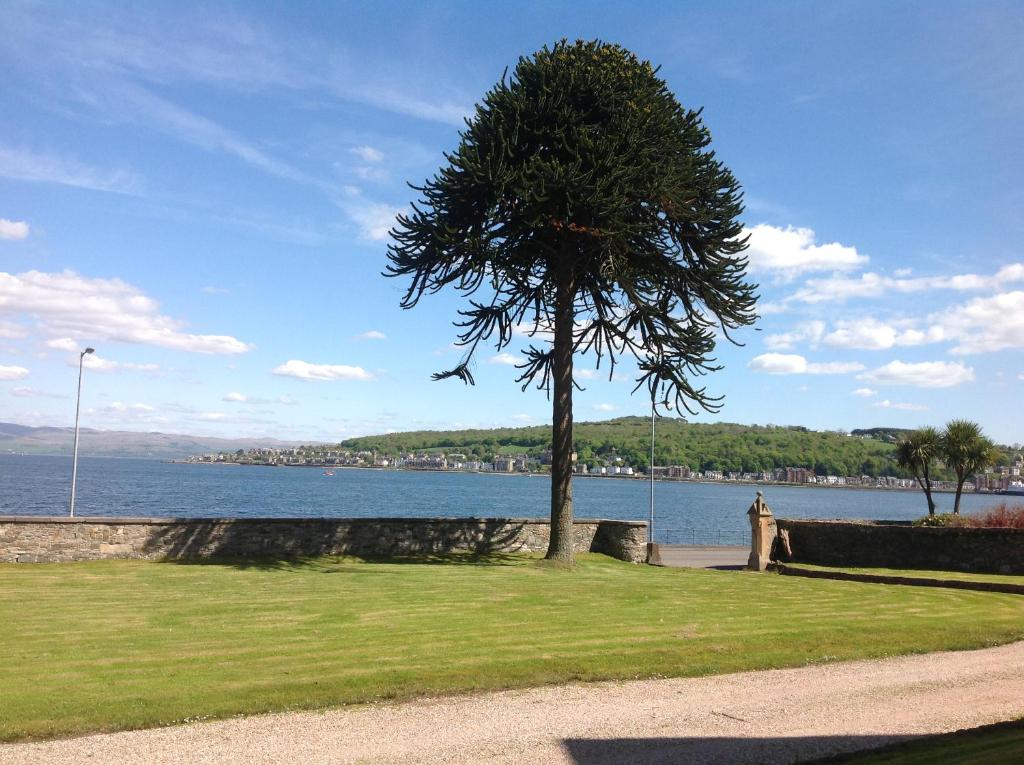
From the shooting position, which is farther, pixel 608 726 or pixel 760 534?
pixel 760 534

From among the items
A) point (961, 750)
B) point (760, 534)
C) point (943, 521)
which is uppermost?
point (943, 521)

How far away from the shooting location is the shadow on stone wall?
21.4 metres

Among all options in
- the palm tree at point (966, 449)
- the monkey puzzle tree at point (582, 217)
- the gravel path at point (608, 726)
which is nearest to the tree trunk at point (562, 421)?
the monkey puzzle tree at point (582, 217)

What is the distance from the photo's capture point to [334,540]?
23062mm

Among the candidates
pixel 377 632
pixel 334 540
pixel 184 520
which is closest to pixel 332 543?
pixel 334 540

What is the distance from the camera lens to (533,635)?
1226 centimetres

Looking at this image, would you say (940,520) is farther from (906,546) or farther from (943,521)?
(906,546)

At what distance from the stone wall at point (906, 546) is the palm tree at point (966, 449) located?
1993cm

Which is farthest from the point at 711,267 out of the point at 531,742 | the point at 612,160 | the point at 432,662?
the point at 531,742

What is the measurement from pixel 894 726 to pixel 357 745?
18.1 ft

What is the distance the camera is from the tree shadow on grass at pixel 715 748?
24.4ft

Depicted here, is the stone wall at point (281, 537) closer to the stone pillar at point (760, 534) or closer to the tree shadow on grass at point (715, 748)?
the stone pillar at point (760, 534)

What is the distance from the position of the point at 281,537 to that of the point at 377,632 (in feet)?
36.7

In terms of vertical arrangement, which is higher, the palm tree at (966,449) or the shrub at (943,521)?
the palm tree at (966,449)
